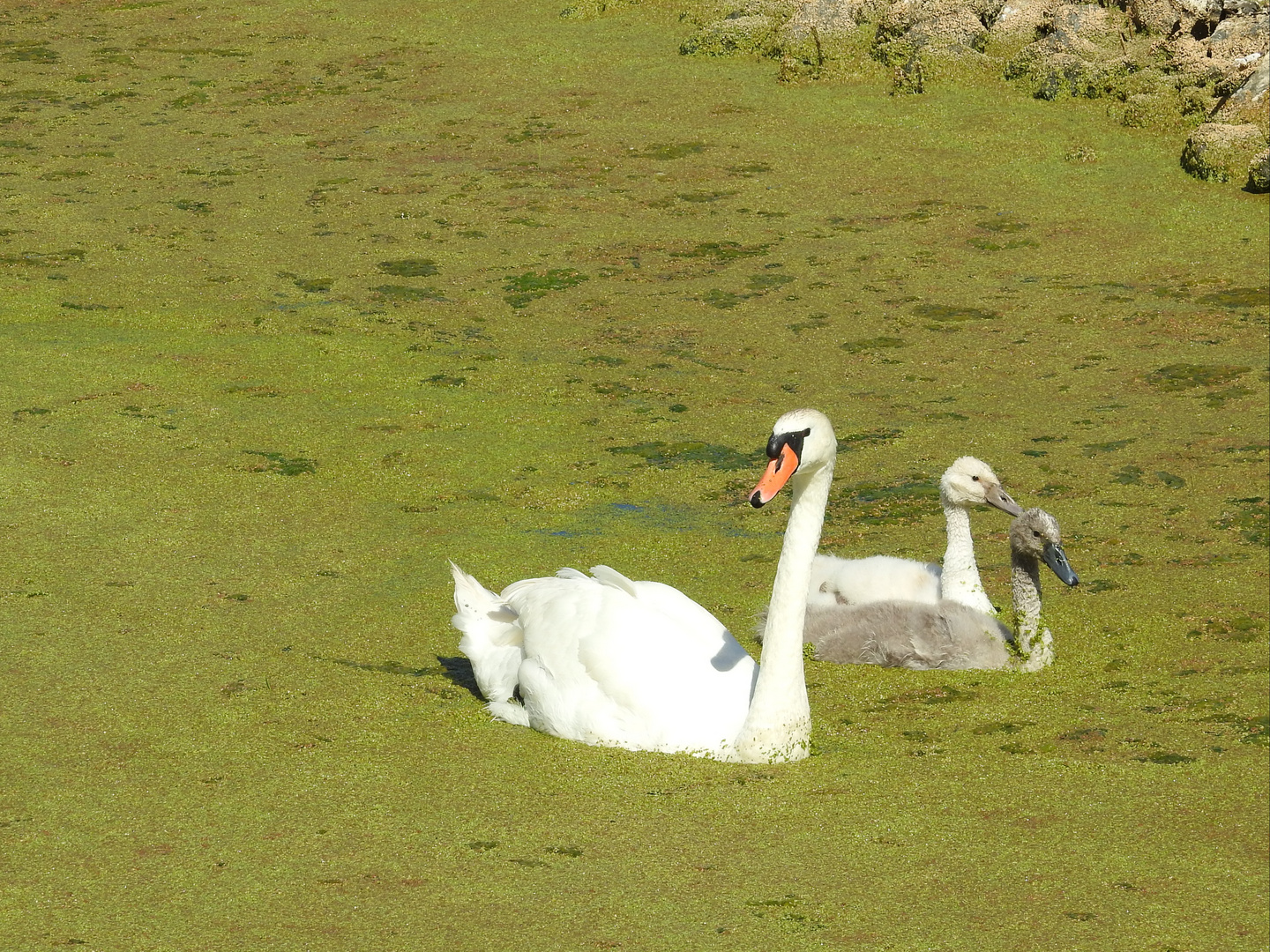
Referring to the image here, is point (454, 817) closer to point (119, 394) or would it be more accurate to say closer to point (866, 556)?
point (866, 556)

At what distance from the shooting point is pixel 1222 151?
802cm

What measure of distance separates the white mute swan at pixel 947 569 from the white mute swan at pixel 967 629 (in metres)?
0.11

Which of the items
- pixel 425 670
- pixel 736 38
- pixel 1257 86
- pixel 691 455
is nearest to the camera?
pixel 425 670

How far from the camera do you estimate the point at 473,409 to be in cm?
559

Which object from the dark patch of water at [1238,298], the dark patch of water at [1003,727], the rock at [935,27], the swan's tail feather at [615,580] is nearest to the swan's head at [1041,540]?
the dark patch of water at [1003,727]

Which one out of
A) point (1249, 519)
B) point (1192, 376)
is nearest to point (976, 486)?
point (1249, 519)

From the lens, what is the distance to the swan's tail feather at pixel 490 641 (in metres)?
3.56

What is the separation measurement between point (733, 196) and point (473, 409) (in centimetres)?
284

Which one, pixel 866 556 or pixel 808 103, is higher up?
pixel 808 103

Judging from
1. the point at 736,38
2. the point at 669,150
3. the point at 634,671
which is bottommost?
the point at 634,671

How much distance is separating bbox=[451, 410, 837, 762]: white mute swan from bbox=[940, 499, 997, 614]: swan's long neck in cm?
82

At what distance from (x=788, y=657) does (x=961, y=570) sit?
966mm

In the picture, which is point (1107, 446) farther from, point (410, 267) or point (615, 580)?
point (410, 267)

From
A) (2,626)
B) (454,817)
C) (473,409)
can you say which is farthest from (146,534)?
(454,817)
